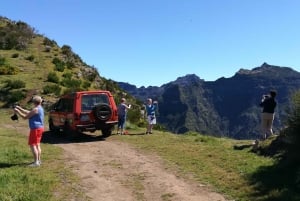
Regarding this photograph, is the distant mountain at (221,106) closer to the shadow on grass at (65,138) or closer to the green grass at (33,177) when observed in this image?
the shadow on grass at (65,138)

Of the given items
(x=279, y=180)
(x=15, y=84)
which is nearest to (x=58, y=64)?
(x=15, y=84)

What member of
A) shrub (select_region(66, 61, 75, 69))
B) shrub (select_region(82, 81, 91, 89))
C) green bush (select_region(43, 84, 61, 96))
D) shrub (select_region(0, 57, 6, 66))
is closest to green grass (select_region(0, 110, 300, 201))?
green bush (select_region(43, 84, 61, 96))

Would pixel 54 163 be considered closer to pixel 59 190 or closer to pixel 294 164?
pixel 59 190

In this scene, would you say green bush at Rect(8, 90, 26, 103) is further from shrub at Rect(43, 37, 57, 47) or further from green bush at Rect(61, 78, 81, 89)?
shrub at Rect(43, 37, 57, 47)

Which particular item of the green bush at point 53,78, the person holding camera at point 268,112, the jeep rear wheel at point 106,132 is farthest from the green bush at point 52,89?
the person holding camera at point 268,112

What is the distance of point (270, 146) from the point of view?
14859 millimetres

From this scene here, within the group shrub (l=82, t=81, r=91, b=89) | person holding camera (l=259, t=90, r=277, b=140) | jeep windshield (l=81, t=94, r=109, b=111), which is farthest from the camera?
shrub (l=82, t=81, r=91, b=89)

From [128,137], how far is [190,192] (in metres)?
9.94

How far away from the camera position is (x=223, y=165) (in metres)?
13.6

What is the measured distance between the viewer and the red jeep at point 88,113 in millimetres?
19438

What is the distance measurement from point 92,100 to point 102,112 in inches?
29.5

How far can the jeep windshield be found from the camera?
64.5 ft

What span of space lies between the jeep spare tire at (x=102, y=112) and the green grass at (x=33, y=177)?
9.29 ft

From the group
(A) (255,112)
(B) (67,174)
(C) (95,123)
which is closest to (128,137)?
(C) (95,123)
